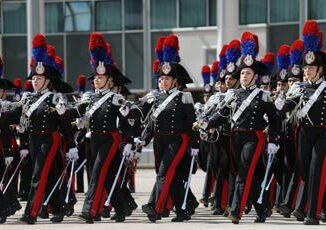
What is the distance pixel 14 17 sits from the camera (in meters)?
41.9

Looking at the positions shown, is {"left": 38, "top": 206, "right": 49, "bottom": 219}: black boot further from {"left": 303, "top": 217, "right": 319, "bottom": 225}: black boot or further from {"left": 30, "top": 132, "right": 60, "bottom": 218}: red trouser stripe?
{"left": 303, "top": 217, "right": 319, "bottom": 225}: black boot

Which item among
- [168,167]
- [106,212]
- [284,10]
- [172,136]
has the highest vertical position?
[284,10]

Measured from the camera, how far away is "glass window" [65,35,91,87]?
41.0m

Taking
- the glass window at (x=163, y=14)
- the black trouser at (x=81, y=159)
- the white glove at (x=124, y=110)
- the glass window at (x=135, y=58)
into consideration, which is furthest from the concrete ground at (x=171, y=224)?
the glass window at (x=135, y=58)

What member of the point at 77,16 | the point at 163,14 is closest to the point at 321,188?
the point at 163,14

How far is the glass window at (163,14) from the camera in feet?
131

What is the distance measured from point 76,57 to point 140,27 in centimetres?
270

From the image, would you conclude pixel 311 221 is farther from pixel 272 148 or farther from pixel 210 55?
→ pixel 210 55

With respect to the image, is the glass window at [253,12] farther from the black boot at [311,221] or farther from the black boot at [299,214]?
the black boot at [311,221]

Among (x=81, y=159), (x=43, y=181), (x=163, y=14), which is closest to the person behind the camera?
(x=43, y=181)

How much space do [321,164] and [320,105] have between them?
0.74m

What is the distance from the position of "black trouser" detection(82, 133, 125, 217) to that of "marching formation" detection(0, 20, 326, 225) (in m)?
0.01

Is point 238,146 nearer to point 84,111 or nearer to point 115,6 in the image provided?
point 84,111
